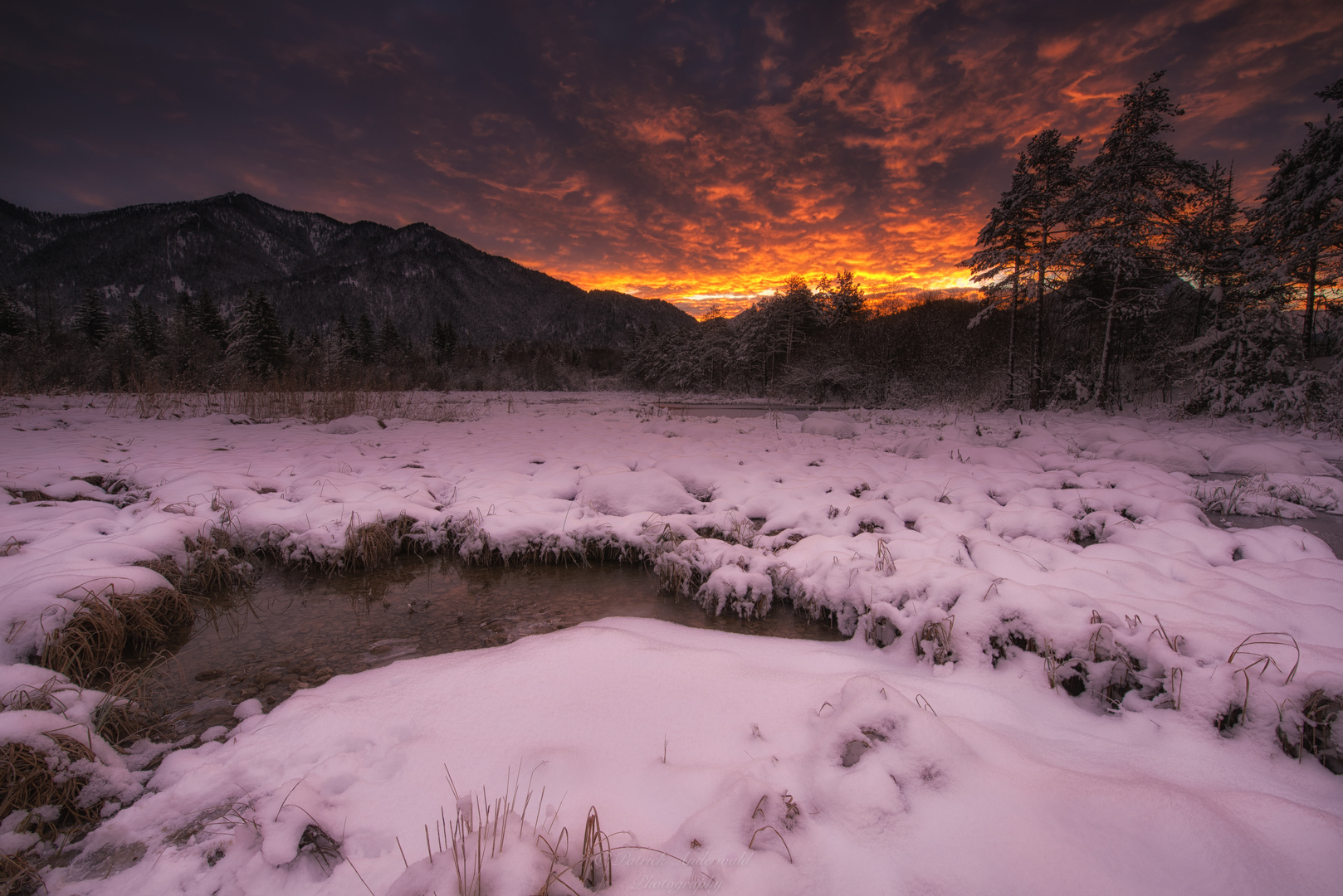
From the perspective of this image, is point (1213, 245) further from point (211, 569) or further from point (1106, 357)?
point (211, 569)

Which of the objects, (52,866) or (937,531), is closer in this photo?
(52,866)

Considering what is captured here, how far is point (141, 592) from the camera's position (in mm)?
2939

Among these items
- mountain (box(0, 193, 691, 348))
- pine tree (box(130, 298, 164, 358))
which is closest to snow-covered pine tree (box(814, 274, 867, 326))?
pine tree (box(130, 298, 164, 358))

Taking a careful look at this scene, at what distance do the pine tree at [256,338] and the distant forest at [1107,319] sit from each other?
100 mm

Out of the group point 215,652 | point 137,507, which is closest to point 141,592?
point 215,652

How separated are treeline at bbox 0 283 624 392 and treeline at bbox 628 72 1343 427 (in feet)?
71.2

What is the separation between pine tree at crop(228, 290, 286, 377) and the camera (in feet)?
86.7

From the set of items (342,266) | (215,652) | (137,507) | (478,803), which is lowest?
(215,652)

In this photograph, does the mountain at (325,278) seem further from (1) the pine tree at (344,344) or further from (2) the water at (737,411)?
(2) the water at (737,411)

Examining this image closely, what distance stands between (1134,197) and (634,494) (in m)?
17.1

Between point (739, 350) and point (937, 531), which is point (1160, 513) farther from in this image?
point (739, 350)

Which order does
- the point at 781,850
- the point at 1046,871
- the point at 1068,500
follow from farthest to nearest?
the point at 1068,500
the point at 781,850
the point at 1046,871

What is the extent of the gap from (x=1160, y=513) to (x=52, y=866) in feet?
22.9

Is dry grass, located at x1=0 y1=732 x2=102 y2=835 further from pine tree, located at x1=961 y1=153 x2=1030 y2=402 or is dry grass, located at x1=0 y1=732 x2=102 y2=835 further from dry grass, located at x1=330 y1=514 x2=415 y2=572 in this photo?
pine tree, located at x1=961 y1=153 x2=1030 y2=402
